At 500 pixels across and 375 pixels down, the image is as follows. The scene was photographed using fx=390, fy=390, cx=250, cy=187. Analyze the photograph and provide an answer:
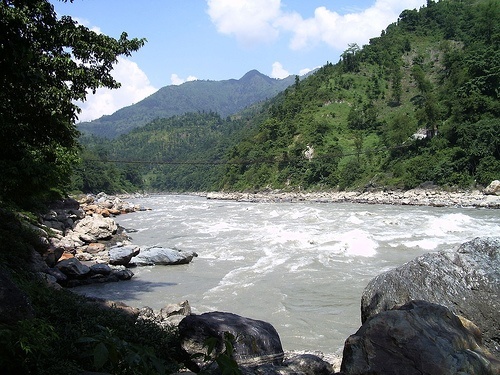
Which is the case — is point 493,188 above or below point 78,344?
below

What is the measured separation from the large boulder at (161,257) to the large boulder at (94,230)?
4945 millimetres

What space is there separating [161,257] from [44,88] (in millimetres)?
7468

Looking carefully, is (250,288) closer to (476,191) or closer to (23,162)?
(23,162)

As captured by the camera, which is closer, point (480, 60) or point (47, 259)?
point (47, 259)

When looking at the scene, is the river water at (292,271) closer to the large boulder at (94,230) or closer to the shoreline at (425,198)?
the large boulder at (94,230)

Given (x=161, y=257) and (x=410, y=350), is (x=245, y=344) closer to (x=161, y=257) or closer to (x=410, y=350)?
(x=410, y=350)

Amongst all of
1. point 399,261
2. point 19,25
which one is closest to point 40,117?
point 19,25

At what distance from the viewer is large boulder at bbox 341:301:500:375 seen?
11.8ft

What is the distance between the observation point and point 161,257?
13.5m

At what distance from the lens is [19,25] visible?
6145 mm

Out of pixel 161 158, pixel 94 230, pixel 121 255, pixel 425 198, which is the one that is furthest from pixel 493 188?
pixel 161 158

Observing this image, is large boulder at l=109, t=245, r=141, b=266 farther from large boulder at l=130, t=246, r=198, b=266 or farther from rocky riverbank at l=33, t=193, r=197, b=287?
large boulder at l=130, t=246, r=198, b=266

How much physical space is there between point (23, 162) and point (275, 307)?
606cm

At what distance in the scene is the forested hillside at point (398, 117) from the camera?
43219 mm
